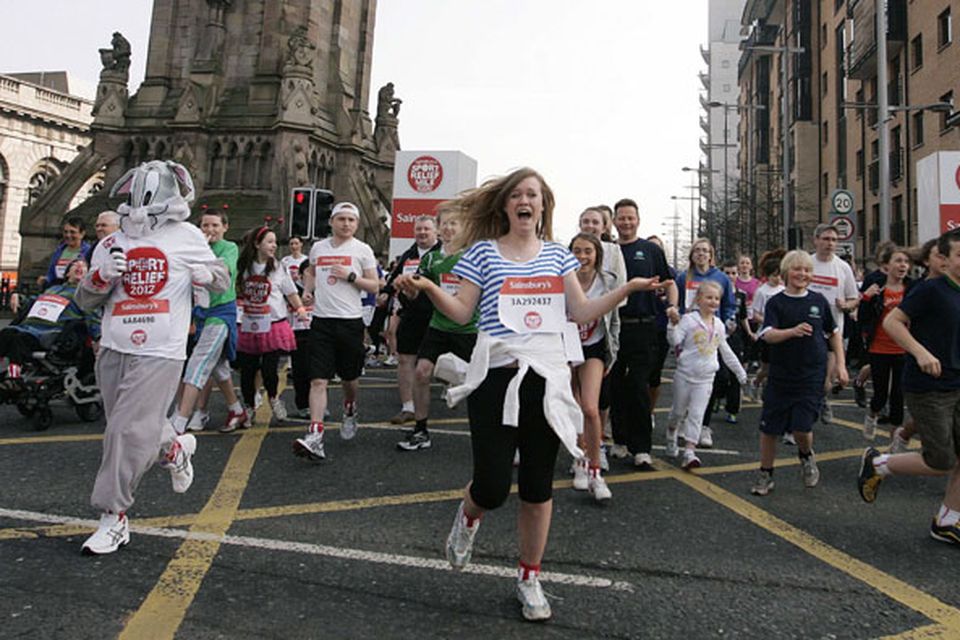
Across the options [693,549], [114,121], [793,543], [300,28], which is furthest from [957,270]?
Answer: [114,121]

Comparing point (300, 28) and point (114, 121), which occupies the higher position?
point (300, 28)

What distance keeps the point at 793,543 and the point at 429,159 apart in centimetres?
1166

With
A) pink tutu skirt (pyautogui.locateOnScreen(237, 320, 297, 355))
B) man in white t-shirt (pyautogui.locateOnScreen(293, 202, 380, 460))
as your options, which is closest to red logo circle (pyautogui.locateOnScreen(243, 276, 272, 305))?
pink tutu skirt (pyautogui.locateOnScreen(237, 320, 297, 355))

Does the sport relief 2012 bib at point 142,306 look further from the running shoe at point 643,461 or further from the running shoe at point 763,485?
the running shoe at point 763,485

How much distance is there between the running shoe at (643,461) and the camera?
587 cm

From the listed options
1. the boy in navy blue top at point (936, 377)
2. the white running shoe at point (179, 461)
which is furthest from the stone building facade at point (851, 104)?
the white running shoe at point (179, 461)

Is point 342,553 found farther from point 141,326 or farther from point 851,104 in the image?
point 851,104

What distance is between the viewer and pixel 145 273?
399cm

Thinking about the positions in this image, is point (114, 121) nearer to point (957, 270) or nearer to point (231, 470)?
point (231, 470)

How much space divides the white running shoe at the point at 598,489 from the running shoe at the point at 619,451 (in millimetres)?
1453

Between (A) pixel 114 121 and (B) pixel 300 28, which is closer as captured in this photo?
(B) pixel 300 28

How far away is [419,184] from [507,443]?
1209 centimetres

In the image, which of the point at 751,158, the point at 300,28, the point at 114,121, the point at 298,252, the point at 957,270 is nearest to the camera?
the point at 957,270

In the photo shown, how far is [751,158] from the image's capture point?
205ft
